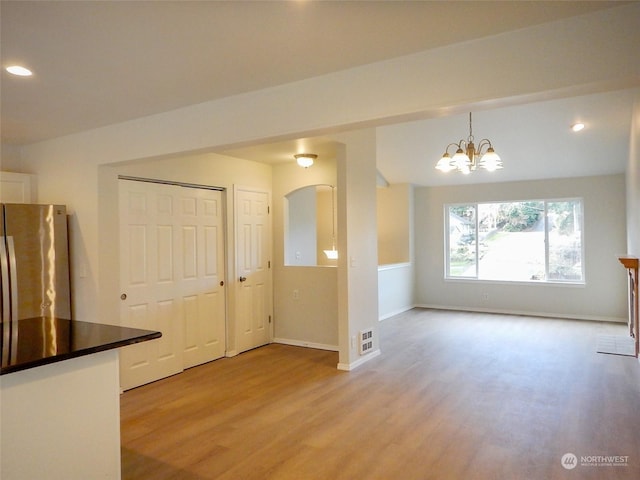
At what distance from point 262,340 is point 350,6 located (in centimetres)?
454

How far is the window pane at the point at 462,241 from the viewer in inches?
328

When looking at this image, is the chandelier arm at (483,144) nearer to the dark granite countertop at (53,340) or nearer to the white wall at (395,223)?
the white wall at (395,223)

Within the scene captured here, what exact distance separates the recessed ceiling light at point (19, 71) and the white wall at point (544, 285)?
7105mm

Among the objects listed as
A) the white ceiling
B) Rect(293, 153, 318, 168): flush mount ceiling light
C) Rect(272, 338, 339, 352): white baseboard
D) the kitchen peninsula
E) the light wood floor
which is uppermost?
the white ceiling

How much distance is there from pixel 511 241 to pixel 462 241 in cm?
88

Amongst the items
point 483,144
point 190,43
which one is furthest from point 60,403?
point 483,144

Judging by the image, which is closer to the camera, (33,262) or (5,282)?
(5,282)

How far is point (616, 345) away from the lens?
544 cm

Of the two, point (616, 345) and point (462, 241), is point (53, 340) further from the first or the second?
point (462, 241)

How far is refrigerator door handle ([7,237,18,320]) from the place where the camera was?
11.9 feet

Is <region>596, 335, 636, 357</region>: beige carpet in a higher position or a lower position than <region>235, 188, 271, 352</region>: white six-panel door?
lower

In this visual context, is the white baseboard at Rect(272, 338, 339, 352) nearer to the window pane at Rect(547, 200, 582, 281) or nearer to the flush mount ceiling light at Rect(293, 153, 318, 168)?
the flush mount ceiling light at Rect(293, 153, 318, 168)

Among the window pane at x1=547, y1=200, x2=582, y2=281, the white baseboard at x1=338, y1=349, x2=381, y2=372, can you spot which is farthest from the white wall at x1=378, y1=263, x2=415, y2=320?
the window pane at x1=547, y1=200, x2=582, y2=281

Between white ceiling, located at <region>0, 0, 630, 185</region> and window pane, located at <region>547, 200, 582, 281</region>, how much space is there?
6.25m
